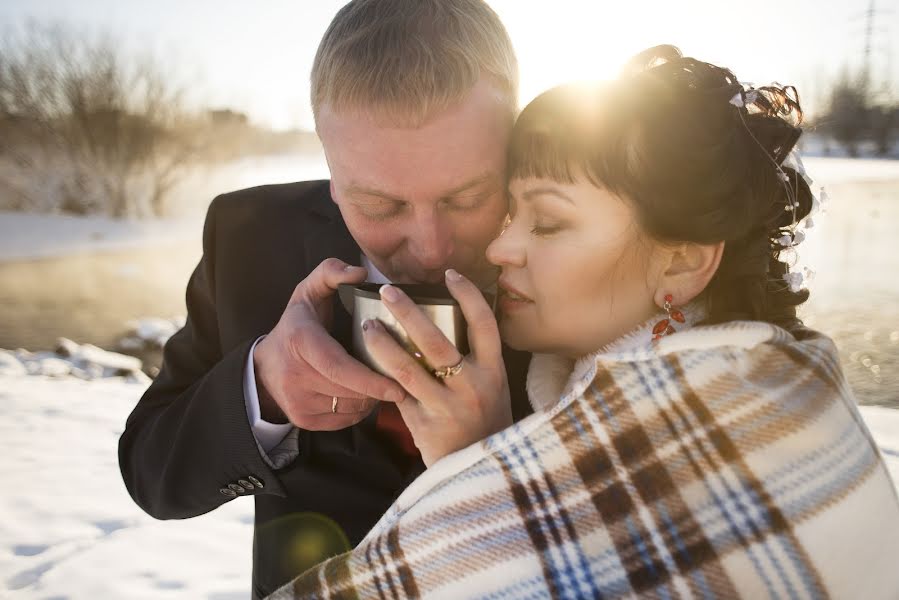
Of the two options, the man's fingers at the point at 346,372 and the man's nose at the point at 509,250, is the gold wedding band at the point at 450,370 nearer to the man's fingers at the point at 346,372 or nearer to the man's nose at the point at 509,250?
the man's fingers at the point at 346,372

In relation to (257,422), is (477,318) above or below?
above

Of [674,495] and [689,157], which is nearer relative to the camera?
[674,495]

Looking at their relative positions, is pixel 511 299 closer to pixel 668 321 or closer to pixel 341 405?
pixel 668 321

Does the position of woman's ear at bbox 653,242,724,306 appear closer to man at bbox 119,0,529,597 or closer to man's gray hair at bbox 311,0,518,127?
man at bbox 119,0,529,597

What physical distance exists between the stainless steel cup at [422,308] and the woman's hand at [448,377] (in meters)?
0.02

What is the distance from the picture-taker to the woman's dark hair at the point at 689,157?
1535 mm

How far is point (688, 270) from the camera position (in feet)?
5.31

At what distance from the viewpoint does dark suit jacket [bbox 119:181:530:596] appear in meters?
1.81

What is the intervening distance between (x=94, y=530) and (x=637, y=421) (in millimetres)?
3633

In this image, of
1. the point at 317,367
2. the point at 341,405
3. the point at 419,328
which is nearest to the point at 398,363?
the point at 419,328

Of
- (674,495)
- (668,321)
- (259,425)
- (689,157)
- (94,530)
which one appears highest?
(689,157)

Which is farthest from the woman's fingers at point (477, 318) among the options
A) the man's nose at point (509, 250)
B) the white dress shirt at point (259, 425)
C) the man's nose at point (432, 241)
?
the white dress shirt at point (259, 425)

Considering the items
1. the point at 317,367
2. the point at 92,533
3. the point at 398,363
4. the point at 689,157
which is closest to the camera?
the point at 398,363

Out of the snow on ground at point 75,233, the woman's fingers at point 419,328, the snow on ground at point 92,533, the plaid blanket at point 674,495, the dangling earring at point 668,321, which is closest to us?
the plaid blanket at point 674,495
